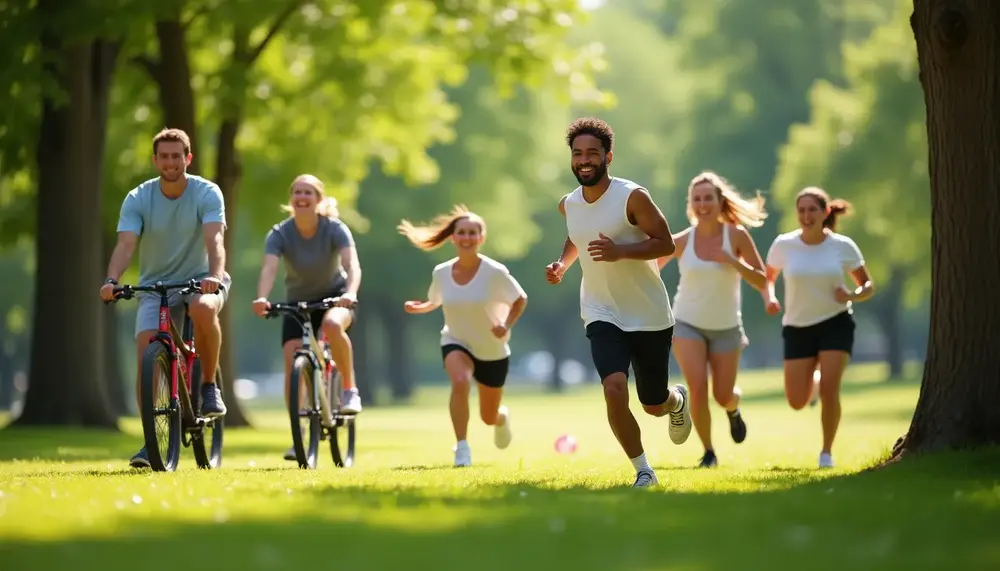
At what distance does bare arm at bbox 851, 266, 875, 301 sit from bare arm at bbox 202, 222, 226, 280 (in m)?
5.20

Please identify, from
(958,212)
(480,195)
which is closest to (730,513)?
(958,212)

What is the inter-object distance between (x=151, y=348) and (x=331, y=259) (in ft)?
8.98

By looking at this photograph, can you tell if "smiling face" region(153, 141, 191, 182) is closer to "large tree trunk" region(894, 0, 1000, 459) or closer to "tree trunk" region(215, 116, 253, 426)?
"large tree trunk" region(894, 0, 1000, 459)

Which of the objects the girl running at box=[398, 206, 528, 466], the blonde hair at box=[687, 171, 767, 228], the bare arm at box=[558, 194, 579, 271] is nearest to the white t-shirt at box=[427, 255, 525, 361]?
the girl running at box=[398, 206, 528, 466]

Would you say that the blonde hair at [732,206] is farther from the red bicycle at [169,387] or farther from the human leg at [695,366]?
the red bicycle at [169,387]

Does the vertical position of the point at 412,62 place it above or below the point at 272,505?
above

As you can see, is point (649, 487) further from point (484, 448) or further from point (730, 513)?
point (484, 448)

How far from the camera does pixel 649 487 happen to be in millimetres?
10117

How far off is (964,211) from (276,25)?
14.5 m

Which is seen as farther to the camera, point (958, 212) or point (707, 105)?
point (707, 105)

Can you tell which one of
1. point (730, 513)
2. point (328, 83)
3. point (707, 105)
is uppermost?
point (707, 105)

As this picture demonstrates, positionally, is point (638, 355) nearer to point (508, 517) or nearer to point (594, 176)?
point (594, 176)

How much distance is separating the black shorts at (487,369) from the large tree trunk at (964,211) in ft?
14.5

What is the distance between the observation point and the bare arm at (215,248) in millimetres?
11555
